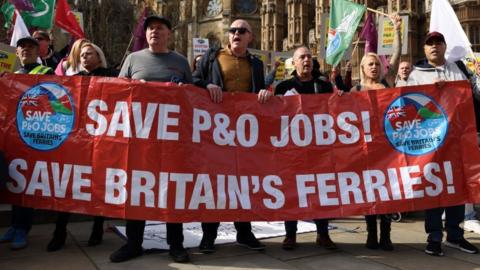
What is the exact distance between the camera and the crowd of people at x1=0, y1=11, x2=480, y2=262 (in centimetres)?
431

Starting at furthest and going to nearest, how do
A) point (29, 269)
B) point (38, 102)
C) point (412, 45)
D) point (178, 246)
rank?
point (412, 45) < point (38, 102) < point (178, 246) < point (29, 269)

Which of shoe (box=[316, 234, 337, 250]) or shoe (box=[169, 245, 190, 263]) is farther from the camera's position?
shoe (box=[316, 234, 337, 250])

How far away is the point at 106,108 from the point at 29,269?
1.54 m

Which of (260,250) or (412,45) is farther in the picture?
(412,45)

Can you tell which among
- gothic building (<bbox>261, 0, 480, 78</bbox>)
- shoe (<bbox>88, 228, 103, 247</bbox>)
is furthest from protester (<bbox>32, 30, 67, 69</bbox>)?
gothic building (<bbox>261, 0, 480, 78</bbox>)

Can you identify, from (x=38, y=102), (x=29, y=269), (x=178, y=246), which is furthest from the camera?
(x=38, y=102)

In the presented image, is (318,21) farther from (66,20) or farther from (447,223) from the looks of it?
(447,223)

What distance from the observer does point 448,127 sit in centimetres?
450

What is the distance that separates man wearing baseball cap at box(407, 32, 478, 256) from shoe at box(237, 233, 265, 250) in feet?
5.34

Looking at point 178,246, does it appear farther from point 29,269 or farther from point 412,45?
point 412,45

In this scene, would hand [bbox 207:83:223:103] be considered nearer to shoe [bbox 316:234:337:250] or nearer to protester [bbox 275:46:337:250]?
protester [bbox 275:46:337:250]

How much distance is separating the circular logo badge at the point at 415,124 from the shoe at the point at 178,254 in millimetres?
2273

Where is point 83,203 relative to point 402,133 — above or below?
below

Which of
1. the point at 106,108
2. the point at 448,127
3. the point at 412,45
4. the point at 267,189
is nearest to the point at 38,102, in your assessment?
the point at 106,108
